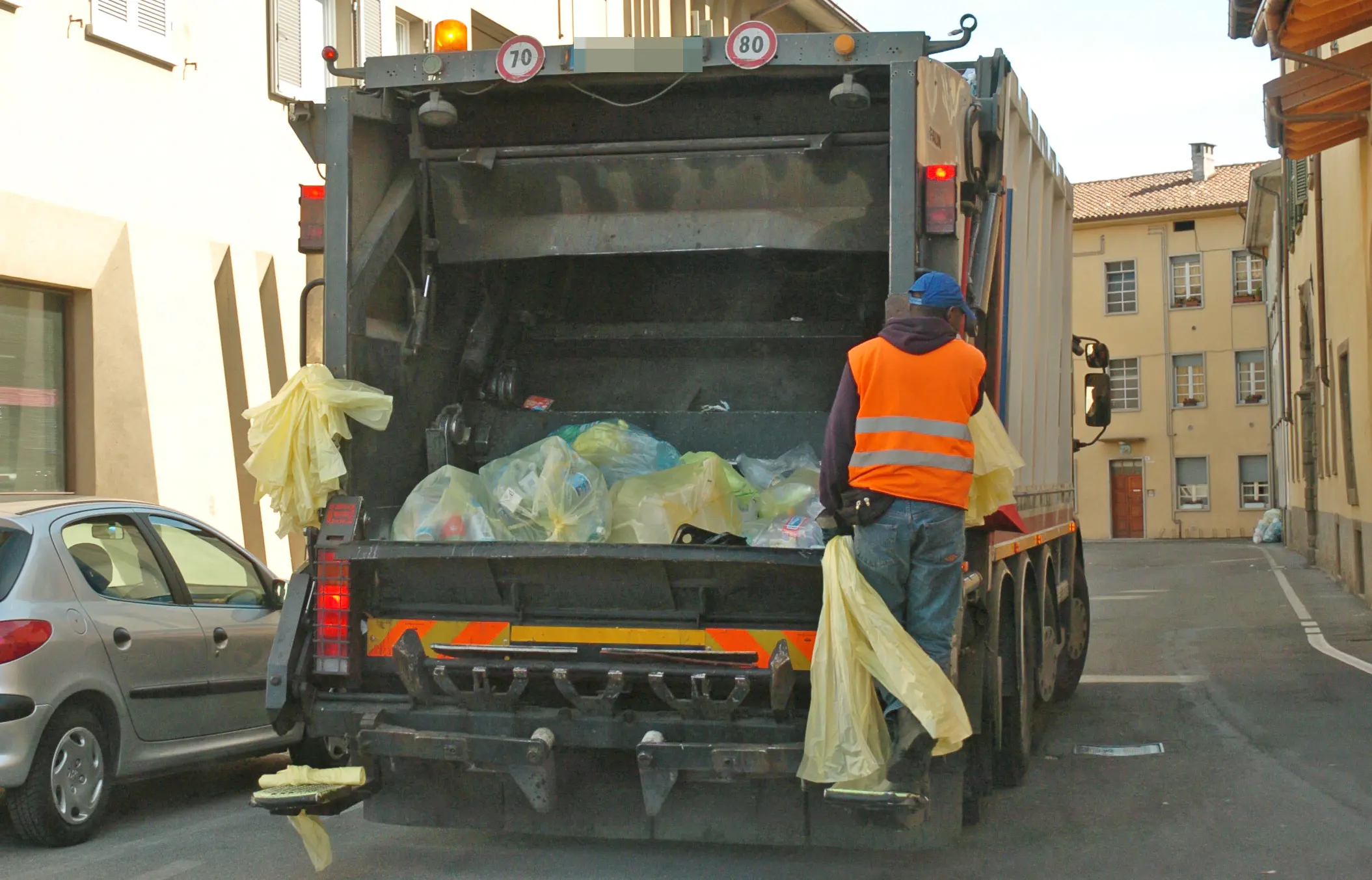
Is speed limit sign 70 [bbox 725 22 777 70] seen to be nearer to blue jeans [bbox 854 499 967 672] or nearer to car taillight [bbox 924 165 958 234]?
car taillight [bbox 924 165 958 234]

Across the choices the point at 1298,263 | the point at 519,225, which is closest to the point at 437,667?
the point at 519,225

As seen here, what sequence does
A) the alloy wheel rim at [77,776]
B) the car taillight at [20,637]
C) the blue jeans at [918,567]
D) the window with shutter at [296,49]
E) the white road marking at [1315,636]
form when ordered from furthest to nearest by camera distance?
the window with shutter at [296,49] < the white road marking at [1315,636] < the alloy wheel rim at [77,776] < the car taillight at [20,637] < the blue jeans at [918,567]

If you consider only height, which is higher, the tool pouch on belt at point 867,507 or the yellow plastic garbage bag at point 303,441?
the yellow plastic garbage bag at point 303,441

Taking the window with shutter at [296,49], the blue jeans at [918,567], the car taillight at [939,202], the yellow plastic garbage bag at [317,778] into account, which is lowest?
the yellow plastic garbage bag at [317,778]

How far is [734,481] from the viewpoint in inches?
222

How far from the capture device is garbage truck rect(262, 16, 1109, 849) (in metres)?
4.72

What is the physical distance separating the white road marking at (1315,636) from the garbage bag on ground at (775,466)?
20.8 ft

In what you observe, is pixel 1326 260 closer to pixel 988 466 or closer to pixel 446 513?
pixel 988 466

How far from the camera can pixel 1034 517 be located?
705cm

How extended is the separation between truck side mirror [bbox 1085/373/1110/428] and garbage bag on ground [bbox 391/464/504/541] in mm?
5185

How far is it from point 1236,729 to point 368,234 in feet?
17.9

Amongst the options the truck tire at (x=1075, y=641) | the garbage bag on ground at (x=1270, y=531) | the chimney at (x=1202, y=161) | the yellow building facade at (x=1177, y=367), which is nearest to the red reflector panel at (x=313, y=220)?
the truck tire at (x=1075, y=641)

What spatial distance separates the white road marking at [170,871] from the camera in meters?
5.13

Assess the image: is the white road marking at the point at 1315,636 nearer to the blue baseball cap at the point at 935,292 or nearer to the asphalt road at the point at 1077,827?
the asphalt road at the point at 1077,827
